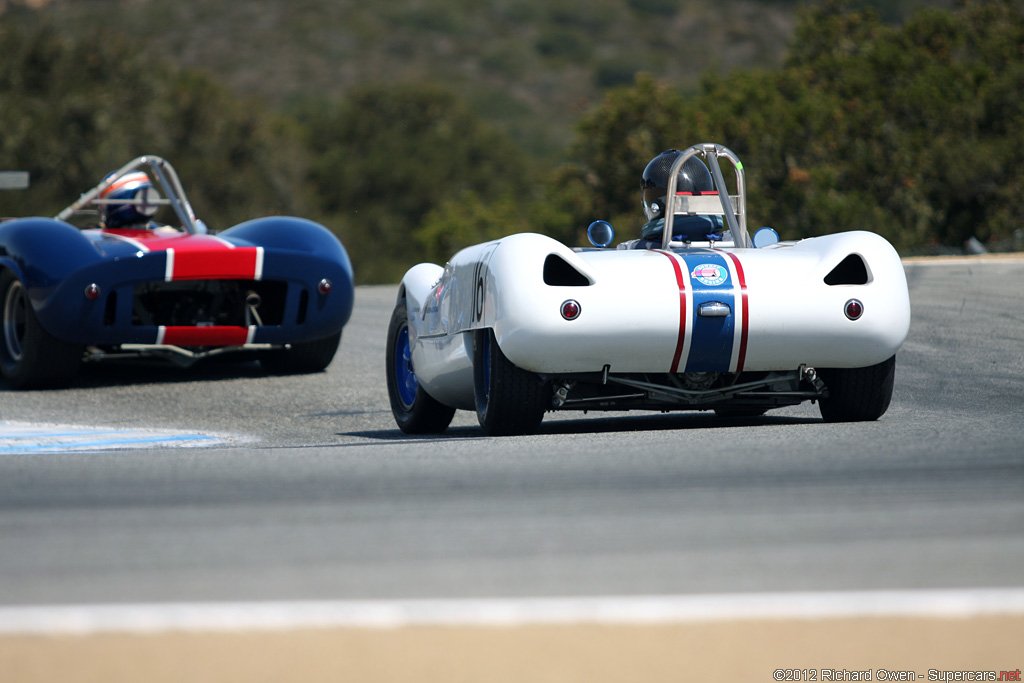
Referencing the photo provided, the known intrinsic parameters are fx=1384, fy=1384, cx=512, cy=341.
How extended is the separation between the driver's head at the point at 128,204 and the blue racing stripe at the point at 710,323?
6.19 meters

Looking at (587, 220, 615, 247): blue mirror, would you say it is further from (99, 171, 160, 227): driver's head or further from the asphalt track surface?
(99, 171, 160, 227): driver's head

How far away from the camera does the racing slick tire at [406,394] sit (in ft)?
24.0

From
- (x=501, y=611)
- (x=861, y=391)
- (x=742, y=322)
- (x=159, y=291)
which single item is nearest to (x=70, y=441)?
(x=159, y=291)

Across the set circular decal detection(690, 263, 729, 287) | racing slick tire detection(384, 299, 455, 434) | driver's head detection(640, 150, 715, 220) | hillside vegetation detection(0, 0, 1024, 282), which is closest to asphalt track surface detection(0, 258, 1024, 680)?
racing slick tire detection(384, 299, 455, 434)

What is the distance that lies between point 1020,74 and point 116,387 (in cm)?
2999

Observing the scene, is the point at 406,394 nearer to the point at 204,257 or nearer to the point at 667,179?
the point at 667,179

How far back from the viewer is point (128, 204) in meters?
10.8

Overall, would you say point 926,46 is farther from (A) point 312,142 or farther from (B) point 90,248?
(B) point 90,248

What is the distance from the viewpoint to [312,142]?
2965 inches

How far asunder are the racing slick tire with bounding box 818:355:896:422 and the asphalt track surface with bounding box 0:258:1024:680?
155 millimetres

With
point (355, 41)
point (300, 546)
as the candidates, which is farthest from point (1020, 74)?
point (355, 41)

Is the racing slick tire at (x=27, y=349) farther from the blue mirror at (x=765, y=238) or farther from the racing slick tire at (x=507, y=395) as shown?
the blue mirror at (x=765, y=238)

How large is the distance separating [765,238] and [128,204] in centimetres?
578

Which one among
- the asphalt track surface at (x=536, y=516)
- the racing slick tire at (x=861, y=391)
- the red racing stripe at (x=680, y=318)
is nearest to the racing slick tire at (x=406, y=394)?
the asphalt track surface at (x=536, y=516)
